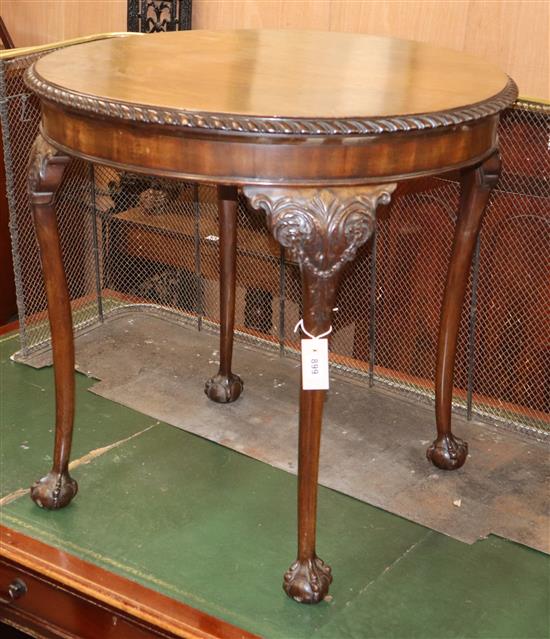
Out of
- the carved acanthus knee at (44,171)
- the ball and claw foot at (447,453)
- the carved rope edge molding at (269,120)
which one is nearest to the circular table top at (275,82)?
the carved rope edge molding at (269,120)

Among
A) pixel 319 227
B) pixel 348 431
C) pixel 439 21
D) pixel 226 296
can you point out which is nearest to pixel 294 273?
pixel 226 296

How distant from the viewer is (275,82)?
1.47 metres

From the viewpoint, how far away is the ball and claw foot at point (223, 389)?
2.15 m

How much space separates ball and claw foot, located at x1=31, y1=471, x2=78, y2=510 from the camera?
1.78 meters

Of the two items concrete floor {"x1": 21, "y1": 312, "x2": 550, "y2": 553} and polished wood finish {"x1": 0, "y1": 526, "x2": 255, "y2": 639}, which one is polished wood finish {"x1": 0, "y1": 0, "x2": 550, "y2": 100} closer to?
concrete floor {"x1": 21, "y1": 312, "x2": 550, "y2": 553}

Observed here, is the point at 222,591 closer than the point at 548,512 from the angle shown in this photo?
Yes

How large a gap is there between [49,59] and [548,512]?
1.16 metres

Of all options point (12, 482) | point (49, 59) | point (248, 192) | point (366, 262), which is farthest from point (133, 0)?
point (248, 192)

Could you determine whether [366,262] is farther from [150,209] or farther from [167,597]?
[167,597]

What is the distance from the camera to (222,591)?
1592mm

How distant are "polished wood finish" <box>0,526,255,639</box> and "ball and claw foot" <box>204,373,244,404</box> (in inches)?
22.3

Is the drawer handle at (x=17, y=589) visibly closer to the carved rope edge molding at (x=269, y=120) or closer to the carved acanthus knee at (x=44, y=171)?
the carved acanthus knee at (x=44, y=171)

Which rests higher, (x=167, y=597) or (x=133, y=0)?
(x=133, y=0)

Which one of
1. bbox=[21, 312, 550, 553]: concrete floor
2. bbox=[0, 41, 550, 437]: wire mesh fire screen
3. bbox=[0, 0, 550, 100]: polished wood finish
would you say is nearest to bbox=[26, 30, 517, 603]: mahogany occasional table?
bbox=[21, 312, 550, 553]: concrete floor
